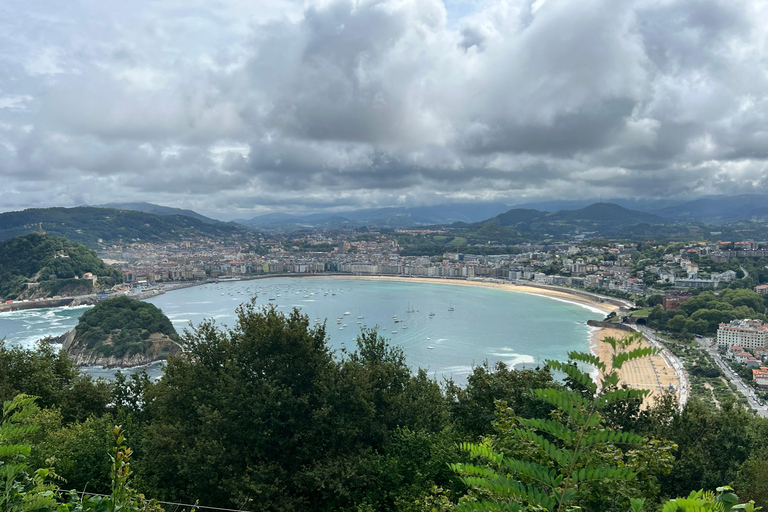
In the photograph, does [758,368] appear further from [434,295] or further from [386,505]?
[434,295]

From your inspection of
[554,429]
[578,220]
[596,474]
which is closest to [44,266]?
[554,429]

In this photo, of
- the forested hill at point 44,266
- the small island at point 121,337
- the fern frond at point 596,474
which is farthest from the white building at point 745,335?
the forested hill at point 44,266

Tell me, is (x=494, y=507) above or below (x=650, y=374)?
above

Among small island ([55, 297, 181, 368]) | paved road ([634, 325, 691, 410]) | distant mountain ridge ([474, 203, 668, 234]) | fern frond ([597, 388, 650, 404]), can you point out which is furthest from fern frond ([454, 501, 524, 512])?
distant mountain ridge ([474, 203, 668, 234])

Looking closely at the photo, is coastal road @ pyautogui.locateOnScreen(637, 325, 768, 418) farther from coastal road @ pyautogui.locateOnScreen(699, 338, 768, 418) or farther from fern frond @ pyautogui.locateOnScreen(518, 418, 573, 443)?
fern frond @ pyautogui.locateOnScreen(518, 418, 573, 443)

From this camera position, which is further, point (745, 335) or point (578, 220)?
point (578, 220)

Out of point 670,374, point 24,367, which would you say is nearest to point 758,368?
point 670,374

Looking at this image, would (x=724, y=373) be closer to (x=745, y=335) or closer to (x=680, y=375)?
(x=680, y=375)
